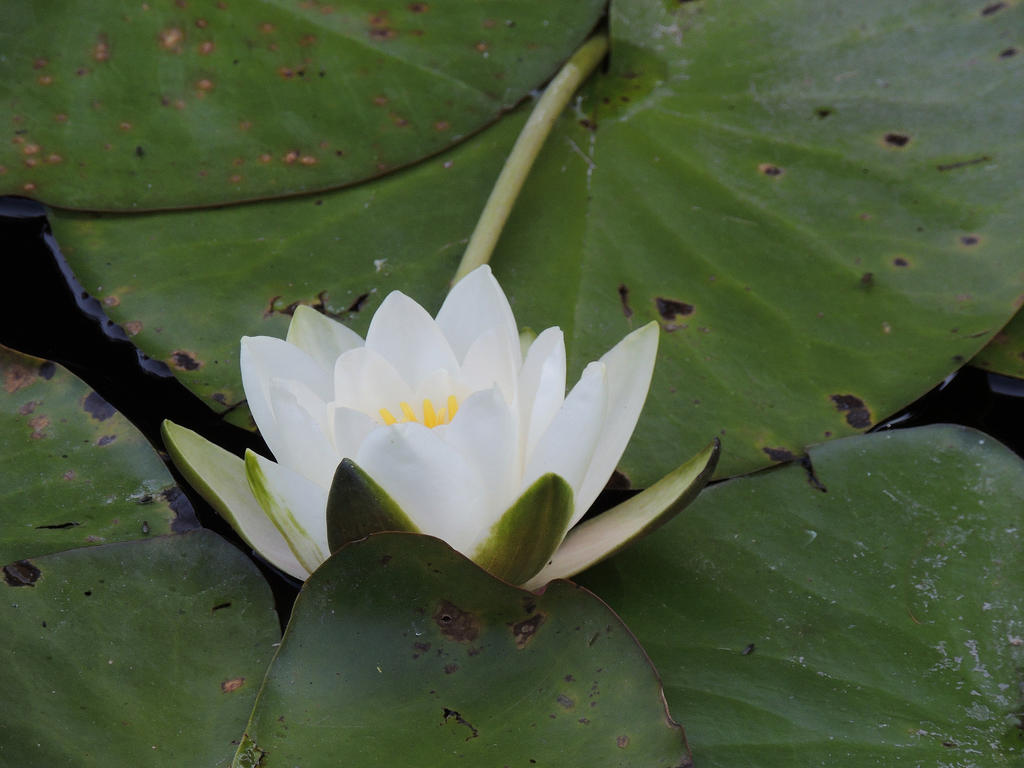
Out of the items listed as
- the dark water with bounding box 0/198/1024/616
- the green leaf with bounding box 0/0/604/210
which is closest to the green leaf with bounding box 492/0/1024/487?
the dark water with bounding box 0/198/1024/616

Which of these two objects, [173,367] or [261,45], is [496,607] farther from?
[261,45]

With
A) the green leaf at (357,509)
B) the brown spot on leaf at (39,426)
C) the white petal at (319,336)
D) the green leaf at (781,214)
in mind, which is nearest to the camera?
the green leaf at (357,509)

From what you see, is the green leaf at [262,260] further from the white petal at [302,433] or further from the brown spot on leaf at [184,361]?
the white petal at [302,433]

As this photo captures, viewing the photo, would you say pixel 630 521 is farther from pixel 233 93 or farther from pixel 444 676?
pixel 233 93

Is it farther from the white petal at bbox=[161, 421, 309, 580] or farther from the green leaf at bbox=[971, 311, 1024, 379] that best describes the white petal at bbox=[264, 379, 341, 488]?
the green leaf at bbox=[971, 311, 1024, 379]

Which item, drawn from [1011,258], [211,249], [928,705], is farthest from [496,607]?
[1011,258]

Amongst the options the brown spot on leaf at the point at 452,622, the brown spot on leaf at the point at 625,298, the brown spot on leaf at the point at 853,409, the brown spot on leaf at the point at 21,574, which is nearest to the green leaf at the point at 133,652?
the brown spot on leaf at the point at 21,574

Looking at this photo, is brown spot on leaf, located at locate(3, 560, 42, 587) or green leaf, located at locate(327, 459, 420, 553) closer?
green leaf, located at locate(327, 459, 420, 553)
